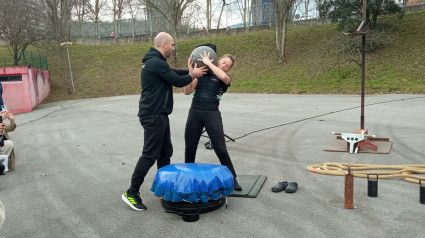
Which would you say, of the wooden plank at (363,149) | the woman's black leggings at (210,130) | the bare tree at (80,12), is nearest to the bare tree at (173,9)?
the bare tree at (80,12)

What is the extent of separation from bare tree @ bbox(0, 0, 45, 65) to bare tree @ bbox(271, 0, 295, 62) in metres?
18.2

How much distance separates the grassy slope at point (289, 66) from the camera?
2300 cm

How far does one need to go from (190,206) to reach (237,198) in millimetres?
865

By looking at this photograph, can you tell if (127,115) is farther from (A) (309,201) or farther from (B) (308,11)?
(B) (308,11)

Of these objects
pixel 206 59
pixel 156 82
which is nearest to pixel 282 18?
pixel 206 59

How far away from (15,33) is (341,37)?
76.5ft

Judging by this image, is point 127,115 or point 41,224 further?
point 127,115

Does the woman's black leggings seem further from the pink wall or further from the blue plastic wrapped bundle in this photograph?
the pink wall

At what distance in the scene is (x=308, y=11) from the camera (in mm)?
39719

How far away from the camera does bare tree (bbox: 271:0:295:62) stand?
1128 inches

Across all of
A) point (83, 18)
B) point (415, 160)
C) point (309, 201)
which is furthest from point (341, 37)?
point (83, 18)

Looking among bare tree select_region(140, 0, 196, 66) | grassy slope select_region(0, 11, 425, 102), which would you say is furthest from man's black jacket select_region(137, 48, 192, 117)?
bare tree select_region(140, 0, 196, 66)

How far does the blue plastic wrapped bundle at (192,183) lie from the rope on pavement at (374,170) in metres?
2.21

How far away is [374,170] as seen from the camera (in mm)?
6246
